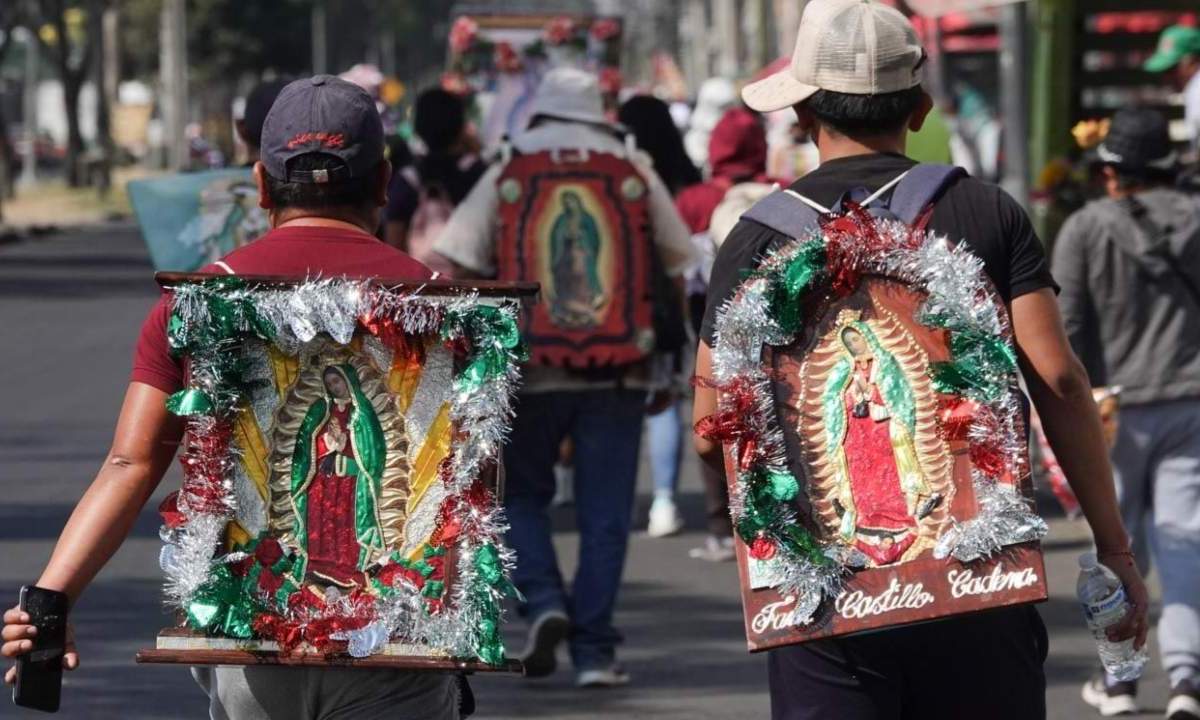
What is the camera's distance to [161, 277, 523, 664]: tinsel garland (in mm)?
3689

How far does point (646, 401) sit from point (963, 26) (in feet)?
68.4

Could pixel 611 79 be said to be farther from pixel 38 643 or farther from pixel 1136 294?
pixel 38 643

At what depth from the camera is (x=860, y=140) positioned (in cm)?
395

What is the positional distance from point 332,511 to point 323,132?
62 centimetres

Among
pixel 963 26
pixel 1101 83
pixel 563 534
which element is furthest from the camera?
pixel 963 26

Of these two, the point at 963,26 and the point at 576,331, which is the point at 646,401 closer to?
the point at 576,331

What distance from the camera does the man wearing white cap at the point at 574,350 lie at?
7.36m

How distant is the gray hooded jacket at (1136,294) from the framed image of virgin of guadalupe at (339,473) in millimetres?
3689

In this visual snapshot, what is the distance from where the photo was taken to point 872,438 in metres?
3.71

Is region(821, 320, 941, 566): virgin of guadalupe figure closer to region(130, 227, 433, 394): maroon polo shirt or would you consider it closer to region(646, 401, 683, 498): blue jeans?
region(130, 227, 433, 394): maroon polo shirt

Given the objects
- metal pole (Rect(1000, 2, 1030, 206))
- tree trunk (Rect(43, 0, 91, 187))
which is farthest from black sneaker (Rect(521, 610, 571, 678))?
tree trunk (Rect(43, 0, 91, 187))

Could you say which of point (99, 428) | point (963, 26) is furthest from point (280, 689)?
point (963, 26)

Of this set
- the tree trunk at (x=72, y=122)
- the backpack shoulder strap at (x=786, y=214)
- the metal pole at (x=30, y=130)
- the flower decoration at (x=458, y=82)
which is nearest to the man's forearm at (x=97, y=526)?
the backpack shoulder strap at (x=786, y=214)

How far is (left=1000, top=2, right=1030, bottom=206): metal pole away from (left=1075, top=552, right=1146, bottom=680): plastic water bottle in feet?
25.7
